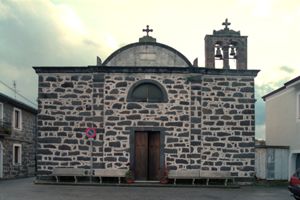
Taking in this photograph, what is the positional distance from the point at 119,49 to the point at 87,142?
4557 mm

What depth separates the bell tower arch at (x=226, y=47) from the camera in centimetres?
2070

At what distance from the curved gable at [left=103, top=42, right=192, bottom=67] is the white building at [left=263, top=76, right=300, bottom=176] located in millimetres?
5714

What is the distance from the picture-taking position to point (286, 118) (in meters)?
23.7

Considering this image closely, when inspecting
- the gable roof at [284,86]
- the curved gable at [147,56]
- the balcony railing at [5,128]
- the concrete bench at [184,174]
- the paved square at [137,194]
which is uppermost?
the curved gable at [147,56]

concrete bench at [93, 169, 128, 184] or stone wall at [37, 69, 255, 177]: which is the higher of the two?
stone wall at [37, 69, 255, 177]

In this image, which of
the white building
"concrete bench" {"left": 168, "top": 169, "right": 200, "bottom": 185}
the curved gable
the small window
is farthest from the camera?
the white building

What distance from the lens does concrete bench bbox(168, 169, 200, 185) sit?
19.2 m

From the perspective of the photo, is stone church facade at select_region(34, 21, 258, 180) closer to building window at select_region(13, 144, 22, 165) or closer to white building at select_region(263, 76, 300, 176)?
white building at select_region(263, 76, 300, 176)

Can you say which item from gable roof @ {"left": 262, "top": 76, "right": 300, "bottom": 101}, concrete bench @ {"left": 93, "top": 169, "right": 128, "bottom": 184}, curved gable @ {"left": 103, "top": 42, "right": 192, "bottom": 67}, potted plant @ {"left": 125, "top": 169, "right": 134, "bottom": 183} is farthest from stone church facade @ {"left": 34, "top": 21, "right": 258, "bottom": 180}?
gable roof @ {"left": 262, "top": 76, "right": 300, "bottom": 101}

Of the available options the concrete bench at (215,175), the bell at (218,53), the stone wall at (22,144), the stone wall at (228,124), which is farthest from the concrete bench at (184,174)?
the stone wall at (22,144)

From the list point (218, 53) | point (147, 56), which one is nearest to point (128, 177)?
point (147, 56)

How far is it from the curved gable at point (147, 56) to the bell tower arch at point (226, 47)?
1.24 meters

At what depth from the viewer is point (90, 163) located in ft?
64.7

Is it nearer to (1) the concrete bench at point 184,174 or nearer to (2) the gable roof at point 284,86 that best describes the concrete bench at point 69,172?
(1) the concrete bench at point 184,174
